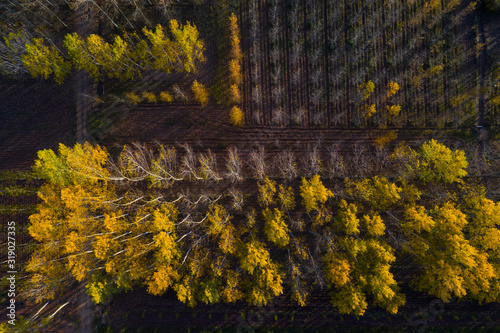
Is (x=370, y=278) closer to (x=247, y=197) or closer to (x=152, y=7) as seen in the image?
(x=247, y=197)

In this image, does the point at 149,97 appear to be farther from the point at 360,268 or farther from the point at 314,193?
the point at 360,268

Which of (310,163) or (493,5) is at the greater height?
(493,5)

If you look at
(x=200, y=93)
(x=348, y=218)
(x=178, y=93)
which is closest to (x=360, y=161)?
(x=348, y=218)

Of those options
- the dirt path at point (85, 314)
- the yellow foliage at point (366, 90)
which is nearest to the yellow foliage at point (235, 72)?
the yellow foliage at point (366, 90)

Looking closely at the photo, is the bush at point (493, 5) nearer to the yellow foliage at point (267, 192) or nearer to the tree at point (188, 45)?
the yellow foliage at point (267, 192)

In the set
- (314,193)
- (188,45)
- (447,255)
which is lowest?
(447,255)

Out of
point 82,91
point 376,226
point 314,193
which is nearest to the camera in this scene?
point 376,226

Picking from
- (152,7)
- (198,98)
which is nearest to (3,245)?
(198,98)
